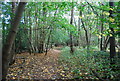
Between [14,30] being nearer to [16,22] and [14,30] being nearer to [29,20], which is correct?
[16,22]

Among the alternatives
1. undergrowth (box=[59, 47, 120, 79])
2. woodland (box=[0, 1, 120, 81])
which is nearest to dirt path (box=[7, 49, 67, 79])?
woodland (box=[0, 1, 120, 81])

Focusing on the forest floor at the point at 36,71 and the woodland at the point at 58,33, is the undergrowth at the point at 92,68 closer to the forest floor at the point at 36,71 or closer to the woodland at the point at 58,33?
the woodland at the point at 58,33

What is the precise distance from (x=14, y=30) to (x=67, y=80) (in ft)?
10.7

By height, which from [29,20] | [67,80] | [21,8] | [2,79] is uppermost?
[29,20]

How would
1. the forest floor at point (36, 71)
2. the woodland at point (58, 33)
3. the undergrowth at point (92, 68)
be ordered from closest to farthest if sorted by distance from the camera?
the woodland at point (58, 33) < the undergrowth at point (92, 68) < the forest floor at point (36, 71)

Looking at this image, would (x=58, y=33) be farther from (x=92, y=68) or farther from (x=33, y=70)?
(x=92, y=68)

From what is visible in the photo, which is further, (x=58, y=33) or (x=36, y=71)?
(x=58, y=33)

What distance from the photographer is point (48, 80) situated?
12.1ft

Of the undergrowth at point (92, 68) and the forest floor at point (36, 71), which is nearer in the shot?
the undergrowth at point (92, 68)

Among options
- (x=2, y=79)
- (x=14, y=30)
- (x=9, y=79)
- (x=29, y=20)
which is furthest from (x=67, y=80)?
(x=29, y=20)

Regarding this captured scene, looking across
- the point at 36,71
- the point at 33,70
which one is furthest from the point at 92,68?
the point at 33,70

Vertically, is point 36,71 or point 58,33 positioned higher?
point 58,33

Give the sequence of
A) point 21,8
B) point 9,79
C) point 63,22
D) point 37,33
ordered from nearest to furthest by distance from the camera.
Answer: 1. point 21,8
2. point 9,79
3. point 63,22
4. point 37,33

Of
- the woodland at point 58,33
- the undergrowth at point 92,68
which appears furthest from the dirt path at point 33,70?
the undergrowth at point 92,68
